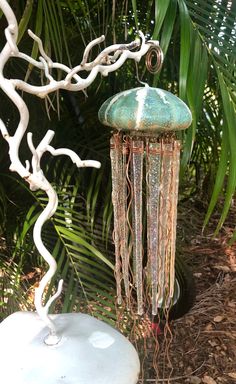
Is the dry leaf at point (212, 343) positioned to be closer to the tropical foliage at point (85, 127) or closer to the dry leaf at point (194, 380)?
the dry leaf at point (194, 380)

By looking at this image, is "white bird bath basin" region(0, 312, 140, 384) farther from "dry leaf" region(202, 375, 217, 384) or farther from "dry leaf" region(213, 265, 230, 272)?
"dry leaf" region(213, 265, 230, 272)

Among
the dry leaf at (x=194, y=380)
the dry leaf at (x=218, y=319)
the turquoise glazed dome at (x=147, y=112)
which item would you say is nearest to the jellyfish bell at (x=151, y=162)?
the turquoise glazed dome at (x=147, y=112)

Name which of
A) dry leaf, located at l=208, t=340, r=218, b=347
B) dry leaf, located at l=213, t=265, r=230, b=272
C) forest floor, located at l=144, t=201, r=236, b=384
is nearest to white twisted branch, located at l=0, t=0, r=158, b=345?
forest floor, located at l=144, t=201, r=236, b=384

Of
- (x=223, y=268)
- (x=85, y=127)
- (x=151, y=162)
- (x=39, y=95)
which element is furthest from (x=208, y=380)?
(x=39, y=95)

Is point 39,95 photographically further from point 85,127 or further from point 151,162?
point 85,127

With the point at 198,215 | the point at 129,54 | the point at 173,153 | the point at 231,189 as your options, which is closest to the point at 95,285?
the point at 231,189

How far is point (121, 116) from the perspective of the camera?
535mm

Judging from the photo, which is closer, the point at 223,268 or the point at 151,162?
the point at 151,162

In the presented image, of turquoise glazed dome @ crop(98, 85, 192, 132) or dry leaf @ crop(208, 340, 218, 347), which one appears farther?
dry leaf @ crop(208, 340, 218, 347)

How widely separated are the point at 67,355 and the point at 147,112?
298 millimetres

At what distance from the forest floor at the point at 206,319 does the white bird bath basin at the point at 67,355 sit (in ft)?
2.28

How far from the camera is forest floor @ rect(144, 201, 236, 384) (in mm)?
1458

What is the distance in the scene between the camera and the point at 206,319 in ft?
5.62

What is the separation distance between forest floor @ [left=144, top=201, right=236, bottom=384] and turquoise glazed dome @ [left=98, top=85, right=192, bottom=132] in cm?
80
